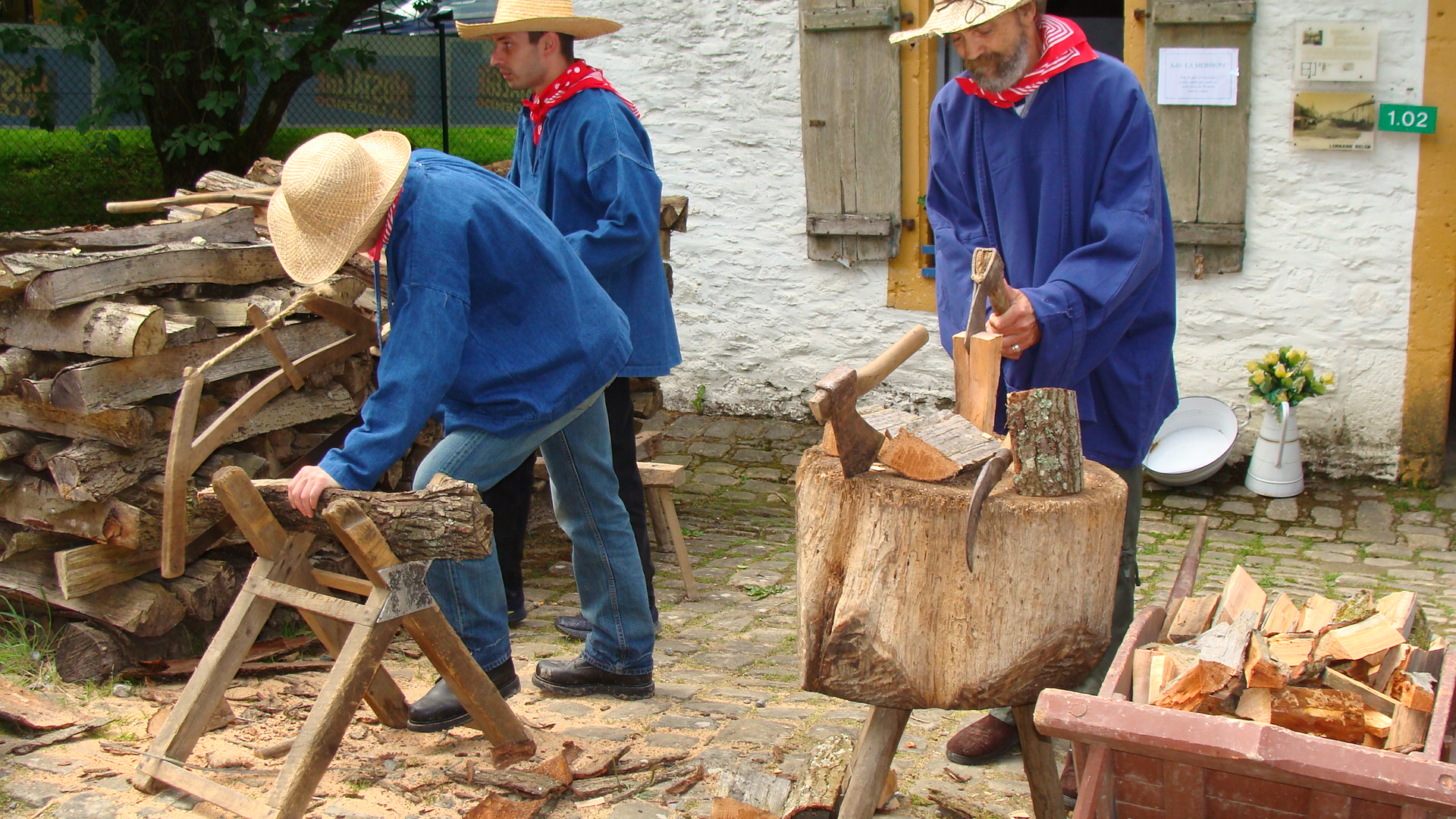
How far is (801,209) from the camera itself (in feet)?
24.2

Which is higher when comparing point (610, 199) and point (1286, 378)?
point (610, 199)

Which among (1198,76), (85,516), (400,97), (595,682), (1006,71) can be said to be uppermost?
(400,97)

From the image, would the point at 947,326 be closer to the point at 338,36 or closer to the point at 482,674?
the point at 482,674

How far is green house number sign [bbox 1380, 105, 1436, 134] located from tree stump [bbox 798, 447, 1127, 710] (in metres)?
4.31

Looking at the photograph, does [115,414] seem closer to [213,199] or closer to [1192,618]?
[213,199]

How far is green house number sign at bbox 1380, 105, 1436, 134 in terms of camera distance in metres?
5.94

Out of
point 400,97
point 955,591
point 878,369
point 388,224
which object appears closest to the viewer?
point 955,591

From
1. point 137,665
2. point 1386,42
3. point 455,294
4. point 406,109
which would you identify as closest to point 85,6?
point 406,109

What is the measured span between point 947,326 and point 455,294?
1245 mm

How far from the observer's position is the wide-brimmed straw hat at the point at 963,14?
289 centimetres

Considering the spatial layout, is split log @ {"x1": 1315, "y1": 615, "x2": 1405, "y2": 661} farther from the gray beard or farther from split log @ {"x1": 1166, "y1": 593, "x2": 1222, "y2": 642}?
the gray beard

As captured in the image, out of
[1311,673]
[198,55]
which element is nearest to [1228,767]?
[1311,673]

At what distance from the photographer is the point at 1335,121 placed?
6.11 m

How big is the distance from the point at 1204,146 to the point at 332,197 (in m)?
4.83
